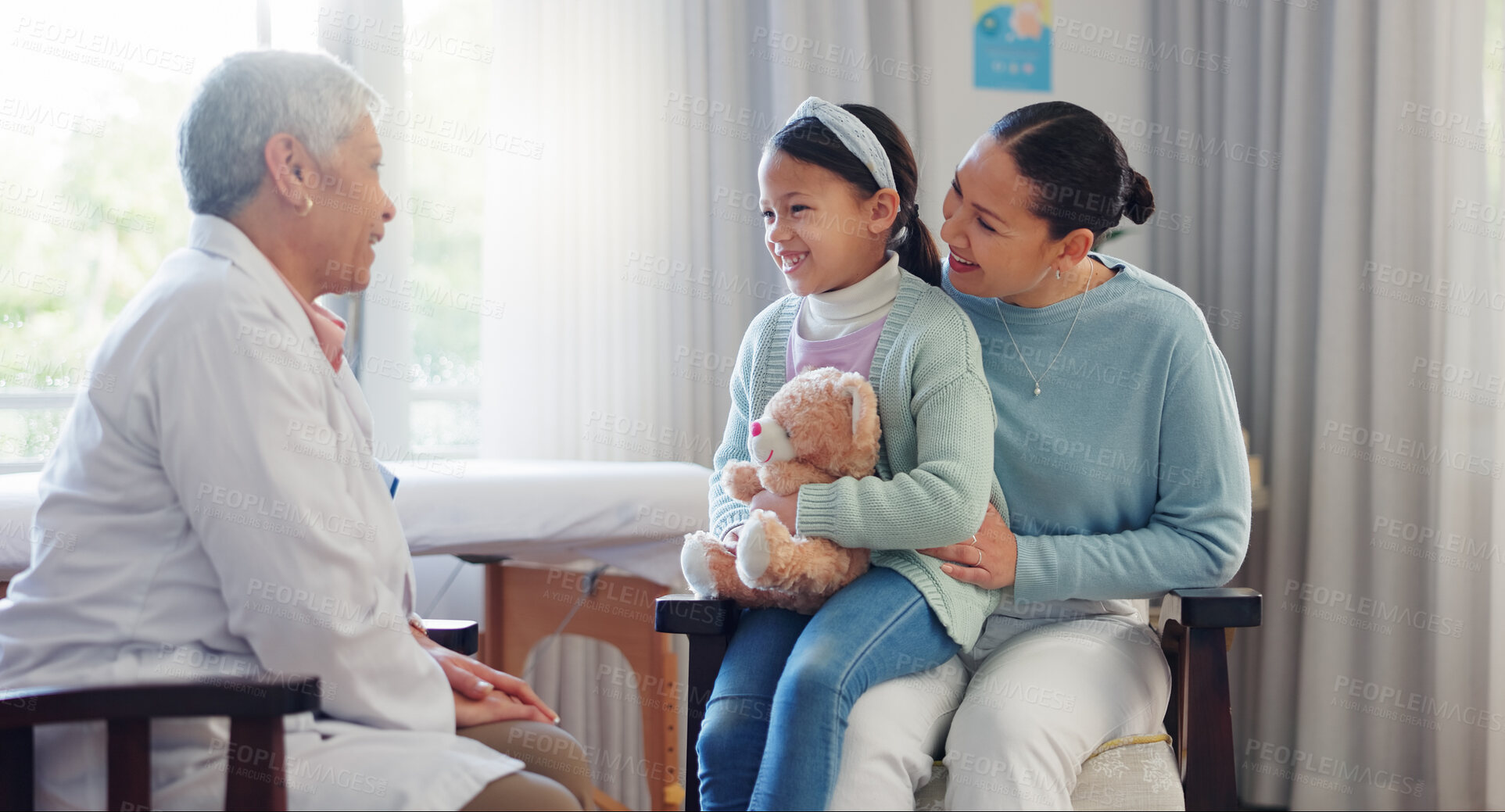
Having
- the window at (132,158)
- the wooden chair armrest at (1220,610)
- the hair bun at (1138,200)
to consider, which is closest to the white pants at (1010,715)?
the wooden chair armrest at (1220,610)

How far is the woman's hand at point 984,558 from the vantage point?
1464 millimetres

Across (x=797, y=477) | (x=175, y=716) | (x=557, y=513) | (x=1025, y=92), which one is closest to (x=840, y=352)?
(x=797, y=477)

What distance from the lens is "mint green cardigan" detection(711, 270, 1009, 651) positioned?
138 cm

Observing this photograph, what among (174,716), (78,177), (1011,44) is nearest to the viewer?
(174,716)

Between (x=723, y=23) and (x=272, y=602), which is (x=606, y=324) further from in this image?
(x=272, y=602)

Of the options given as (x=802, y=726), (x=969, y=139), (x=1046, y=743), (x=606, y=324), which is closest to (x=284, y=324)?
(x=802, y=726)

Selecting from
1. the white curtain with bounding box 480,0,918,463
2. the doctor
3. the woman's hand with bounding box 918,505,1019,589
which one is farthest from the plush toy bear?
the white curtain with bounding box 480,0,918,463

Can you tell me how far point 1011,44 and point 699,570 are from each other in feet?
6.88

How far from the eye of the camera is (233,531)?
3.55 feet

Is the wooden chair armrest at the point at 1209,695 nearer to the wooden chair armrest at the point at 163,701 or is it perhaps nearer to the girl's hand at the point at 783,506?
the girl's hand at the point at 783,506

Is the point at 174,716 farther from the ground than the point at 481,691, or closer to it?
farther from the ground

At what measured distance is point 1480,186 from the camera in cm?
238

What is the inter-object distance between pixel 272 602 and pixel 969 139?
242 centimetres

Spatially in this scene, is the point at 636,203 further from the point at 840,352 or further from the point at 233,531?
the point at 233,531
